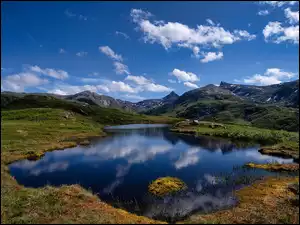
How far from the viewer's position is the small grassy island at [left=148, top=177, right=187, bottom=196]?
136 feet

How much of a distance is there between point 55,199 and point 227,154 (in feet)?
193

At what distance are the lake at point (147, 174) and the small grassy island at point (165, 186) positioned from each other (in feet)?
4.36

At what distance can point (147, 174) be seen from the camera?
52906 mm

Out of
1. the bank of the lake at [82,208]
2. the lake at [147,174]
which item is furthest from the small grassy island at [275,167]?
the bank of the lake at [82,208]

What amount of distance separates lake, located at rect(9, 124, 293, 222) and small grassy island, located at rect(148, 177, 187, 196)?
1.33 meters

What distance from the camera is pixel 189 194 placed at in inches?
1593

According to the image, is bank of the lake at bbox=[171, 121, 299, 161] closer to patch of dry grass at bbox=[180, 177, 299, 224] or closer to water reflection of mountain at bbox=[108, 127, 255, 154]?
water reflection of mountain at bbox=[108, 127, 255, 154]

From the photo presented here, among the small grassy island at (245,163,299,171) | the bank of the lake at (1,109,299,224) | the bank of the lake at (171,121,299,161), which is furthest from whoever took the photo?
the bank of the lake at (171,121,299,161)

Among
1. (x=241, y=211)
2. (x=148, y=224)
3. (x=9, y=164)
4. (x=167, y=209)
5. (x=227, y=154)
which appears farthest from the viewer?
(x=227, y=154)

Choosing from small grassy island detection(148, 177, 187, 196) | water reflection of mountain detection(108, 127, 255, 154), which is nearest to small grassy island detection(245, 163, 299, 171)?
water reflection of mountain detection(108, 127, 255, 154)

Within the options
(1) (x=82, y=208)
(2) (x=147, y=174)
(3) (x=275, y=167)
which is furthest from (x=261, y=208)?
(3) (x=275, y=167)

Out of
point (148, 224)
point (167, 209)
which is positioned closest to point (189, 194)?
point (167, 209)

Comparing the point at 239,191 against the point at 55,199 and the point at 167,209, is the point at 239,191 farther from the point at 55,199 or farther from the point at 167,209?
the point at 55,199

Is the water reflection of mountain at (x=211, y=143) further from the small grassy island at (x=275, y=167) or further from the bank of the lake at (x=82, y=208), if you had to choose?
the bank of the lake at (x=82, y=208)
